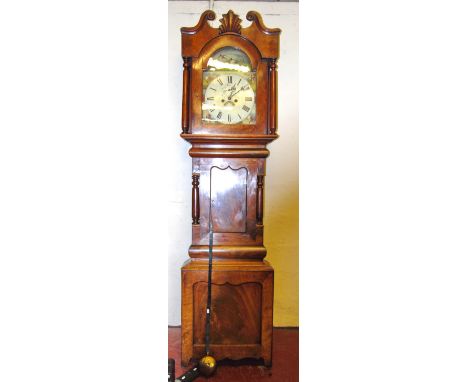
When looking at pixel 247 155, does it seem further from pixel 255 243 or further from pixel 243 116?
pixel 255 243

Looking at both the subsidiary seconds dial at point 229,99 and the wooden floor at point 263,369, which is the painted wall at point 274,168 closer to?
the wooden floor at point 263,369

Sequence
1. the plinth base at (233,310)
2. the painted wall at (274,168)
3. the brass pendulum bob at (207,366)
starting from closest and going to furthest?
the brass pendulum bob at (207,366), the plinth base at (233,310), the painted wall at (274,168)

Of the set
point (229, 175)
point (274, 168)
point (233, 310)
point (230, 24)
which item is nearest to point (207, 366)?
point (233, 310)

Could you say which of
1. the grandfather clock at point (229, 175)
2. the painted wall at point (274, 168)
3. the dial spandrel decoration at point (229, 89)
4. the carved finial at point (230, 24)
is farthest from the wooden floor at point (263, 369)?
the carved finial at point (230, 24)

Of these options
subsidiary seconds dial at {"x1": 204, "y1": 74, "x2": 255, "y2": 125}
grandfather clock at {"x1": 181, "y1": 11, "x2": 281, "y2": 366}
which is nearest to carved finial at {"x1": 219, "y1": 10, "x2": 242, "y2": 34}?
grandfather clock at {"x1": 181, "y1": 11, "x2": 281, "y2": 366}

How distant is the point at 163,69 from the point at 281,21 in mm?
1982

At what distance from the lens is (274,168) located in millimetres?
2100

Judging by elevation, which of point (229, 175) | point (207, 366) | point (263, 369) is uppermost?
point (229, 175)

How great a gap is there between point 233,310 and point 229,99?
103 centimetres

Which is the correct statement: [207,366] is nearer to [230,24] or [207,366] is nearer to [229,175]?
[229,175]

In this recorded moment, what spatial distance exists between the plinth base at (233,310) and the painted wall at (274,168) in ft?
1.73

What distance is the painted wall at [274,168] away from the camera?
2.07 m

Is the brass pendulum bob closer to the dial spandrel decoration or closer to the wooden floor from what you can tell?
the wooden floor
